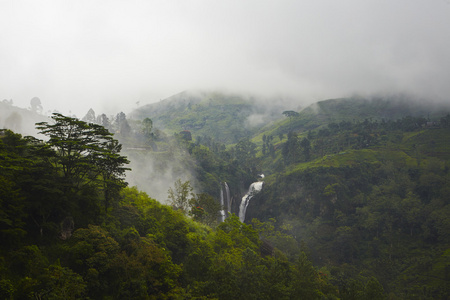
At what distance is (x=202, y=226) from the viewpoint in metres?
60.2

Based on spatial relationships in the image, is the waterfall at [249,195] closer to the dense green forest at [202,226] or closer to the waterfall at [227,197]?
the dense green forest at [202,226]

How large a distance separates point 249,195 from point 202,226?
322 ft

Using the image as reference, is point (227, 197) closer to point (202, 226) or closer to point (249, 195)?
point (249, 195)

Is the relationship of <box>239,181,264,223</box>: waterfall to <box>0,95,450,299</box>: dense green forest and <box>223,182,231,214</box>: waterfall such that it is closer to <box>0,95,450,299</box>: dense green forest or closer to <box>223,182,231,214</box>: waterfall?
<box>0,95,450,299</box>: dense green forest

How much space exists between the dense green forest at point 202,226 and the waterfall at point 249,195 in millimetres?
3948

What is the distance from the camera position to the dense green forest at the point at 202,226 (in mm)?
30047

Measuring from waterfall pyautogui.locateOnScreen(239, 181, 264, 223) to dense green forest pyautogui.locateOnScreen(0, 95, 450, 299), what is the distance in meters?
3.95

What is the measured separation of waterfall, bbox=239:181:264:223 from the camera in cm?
14512

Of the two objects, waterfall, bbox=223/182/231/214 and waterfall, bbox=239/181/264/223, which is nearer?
waterfall, bbox=223/182/231/214

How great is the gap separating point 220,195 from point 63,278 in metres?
108

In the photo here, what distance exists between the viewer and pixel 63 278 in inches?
979

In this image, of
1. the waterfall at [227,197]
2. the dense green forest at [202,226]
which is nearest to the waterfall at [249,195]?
the dense green forest at [202,226]

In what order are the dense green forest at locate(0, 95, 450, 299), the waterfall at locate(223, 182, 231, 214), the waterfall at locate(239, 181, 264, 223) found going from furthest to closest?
1. the waterfall at locate(239, 181, 264, 223)
2. the waterfall at locate(223, 182, 231, 214)
3. the dense green forest at locate(0, 95, 450, 299)

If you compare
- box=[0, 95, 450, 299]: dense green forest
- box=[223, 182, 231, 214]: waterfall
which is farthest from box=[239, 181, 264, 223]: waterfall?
box=[223, 182, 231, 214]: waterfall
